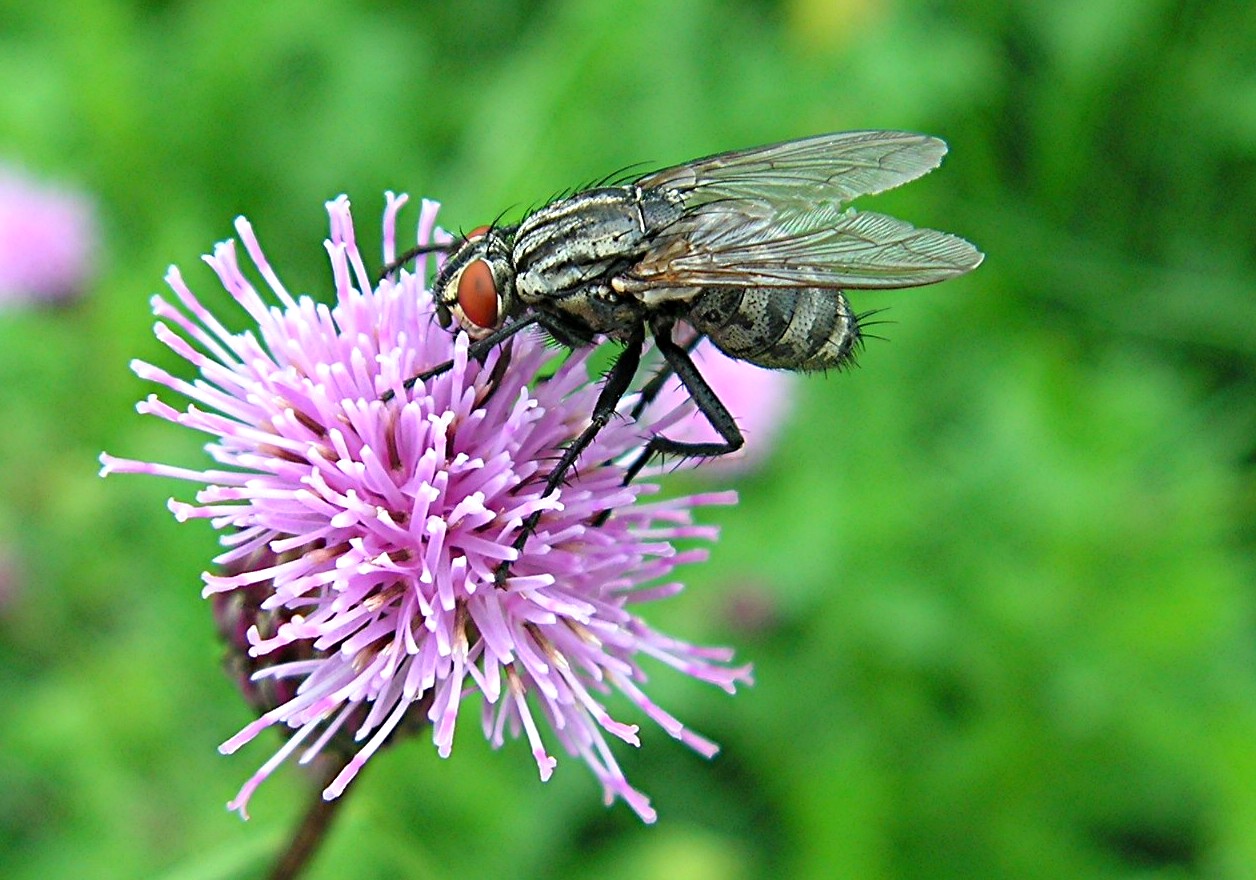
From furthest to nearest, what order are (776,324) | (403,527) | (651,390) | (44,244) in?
(44,244)
(651,390)
(776,324)
(403,527)

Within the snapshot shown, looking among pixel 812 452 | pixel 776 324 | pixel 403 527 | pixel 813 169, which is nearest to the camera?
pixel 403 527

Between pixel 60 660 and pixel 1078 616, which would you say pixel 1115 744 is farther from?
pixel 60 660

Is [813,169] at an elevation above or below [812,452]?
above

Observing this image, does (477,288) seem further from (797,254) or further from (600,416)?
(797,254)

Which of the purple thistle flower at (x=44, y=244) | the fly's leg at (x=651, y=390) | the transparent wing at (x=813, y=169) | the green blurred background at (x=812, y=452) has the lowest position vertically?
the green blurred background at (x=812, y=452)

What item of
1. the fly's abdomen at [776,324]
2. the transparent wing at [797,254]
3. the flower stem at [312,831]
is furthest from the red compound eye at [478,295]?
the flower stem at [312,831]

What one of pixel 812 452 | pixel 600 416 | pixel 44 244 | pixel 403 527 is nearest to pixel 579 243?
pixel 600 416

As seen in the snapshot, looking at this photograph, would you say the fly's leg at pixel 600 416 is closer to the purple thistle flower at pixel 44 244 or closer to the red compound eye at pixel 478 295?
the red compound eye at pixel 478 295
